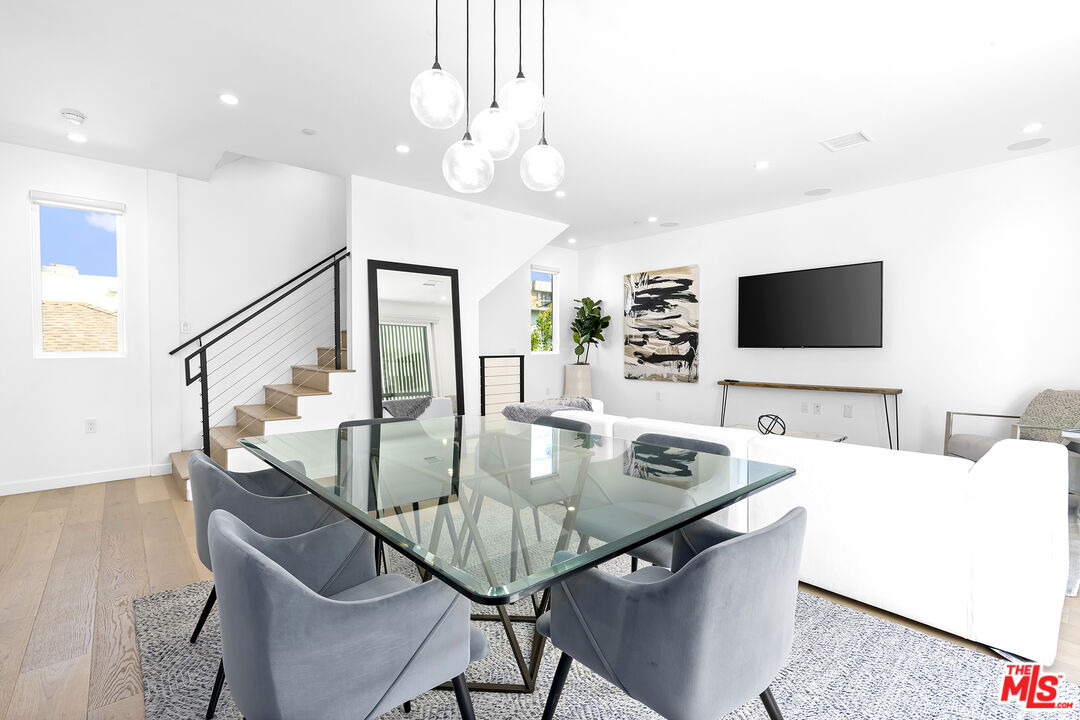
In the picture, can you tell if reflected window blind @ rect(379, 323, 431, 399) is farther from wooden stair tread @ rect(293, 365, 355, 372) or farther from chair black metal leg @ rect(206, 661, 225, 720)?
chair black metal leg @ rect(206, 661, 225, 720)

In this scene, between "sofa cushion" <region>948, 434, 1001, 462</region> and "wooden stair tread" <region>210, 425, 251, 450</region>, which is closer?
"sofa cushion" <region>948, 434, 1001, 462</region>

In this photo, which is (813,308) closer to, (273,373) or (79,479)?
(273,373)

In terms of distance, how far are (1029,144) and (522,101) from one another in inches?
168

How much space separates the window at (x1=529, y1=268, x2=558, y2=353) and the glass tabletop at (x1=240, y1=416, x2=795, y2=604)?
5.12 metres

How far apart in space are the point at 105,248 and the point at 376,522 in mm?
4576

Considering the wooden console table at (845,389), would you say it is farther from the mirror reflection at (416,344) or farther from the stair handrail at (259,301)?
the stair handrail at (259,301)

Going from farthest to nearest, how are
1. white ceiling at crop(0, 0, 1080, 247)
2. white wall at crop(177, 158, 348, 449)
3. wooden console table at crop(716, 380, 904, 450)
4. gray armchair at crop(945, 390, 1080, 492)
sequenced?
wooden console table at crop(716, 380, 904, 450), white wall at crop(177, 158, 348, 449), gray armchair at crop(945, 390, 1080, 492), white ceiling at crop(0, 0, 1080, 247)

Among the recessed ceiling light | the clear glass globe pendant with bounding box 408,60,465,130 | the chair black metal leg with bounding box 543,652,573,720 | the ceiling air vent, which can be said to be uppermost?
the recessed ceiling light

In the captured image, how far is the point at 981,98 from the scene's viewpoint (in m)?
3.12

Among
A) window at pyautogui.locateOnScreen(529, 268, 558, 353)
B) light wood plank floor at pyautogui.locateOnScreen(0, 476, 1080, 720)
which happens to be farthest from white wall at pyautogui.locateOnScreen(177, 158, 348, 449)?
window at pyautogui.locateOnScreen(529, 268, 558, 353)

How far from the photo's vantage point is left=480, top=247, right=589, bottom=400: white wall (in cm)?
687

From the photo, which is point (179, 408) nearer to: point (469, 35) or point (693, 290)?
point (469, 35)

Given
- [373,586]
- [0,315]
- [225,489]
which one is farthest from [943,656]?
[0,315]

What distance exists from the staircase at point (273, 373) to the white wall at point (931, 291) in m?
4.23
